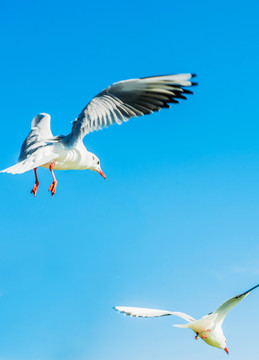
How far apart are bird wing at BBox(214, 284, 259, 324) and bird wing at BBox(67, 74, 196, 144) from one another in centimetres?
257

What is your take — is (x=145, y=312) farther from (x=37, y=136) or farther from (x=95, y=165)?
(x=37, y=136)

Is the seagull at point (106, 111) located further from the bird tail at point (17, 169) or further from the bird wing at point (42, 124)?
the bird wing at point (42, 124)

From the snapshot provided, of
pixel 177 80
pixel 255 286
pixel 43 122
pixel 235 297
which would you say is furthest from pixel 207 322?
pixel 43 122

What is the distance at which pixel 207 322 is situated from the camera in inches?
314

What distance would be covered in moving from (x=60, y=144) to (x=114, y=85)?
1.04 meters

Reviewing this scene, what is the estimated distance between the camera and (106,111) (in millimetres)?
7746

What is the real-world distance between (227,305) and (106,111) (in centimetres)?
289

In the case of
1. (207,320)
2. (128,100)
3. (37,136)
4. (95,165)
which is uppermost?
(37,136)

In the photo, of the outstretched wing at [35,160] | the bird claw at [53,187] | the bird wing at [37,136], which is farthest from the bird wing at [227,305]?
the bird wing at [37,136]

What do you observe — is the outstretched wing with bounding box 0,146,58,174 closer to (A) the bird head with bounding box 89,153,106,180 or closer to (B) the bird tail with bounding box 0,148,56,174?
(B) the bird tail with bounding box 0,148,56,174

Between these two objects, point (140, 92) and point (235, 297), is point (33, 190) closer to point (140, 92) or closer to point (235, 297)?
point (140, 92)

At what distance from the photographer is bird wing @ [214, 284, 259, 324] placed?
290 inches

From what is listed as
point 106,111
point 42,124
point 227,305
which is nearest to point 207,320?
point 227,305

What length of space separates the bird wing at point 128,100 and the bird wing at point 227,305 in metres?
2.57
